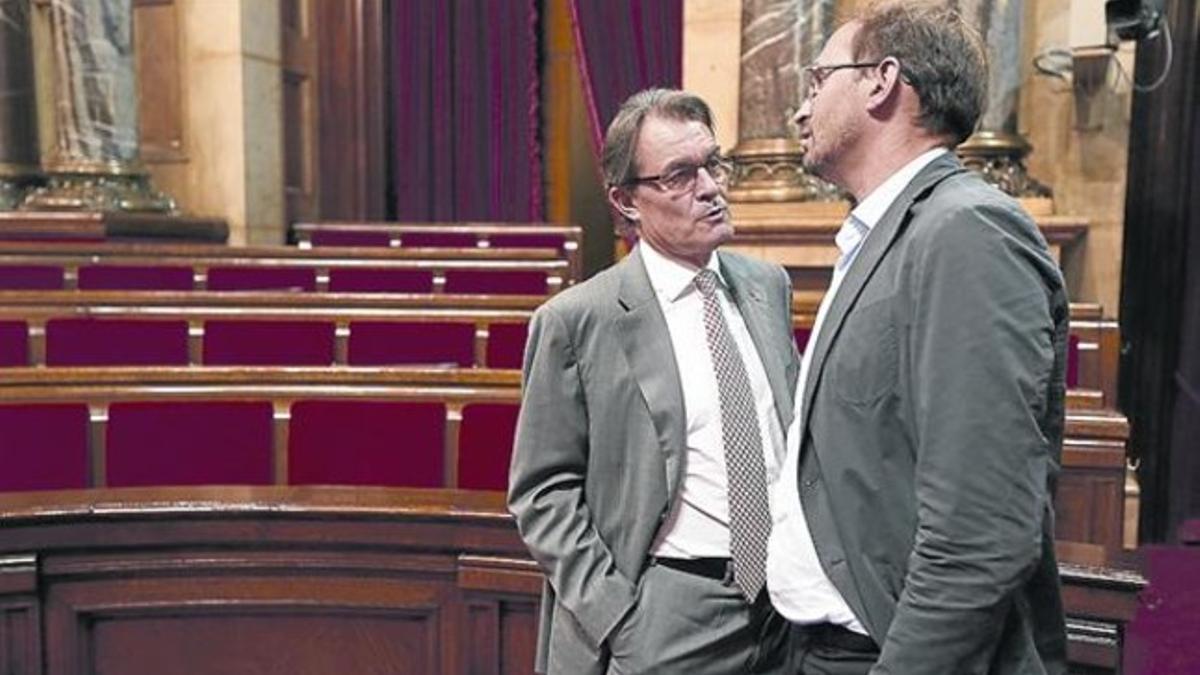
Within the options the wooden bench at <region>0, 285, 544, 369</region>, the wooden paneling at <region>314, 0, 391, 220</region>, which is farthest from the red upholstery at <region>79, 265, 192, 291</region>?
the wooden paneling at <region>314, 0, 391, 220</region>

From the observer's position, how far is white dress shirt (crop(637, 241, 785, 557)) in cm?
117

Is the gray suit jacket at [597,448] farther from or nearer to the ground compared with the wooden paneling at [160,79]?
nearer to the ground

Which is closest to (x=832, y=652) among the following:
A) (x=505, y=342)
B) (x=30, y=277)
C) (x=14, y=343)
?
(x=505, y=342)

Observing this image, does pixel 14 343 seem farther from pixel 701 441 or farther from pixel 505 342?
pixel 701 441

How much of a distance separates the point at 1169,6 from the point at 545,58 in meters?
4.44

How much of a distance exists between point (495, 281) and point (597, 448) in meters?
3.62

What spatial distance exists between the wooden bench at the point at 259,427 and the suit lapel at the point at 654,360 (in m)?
1.28

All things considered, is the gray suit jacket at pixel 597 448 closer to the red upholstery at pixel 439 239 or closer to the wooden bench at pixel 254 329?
the wooden bench at pixel 254 329

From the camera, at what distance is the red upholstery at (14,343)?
3.26m

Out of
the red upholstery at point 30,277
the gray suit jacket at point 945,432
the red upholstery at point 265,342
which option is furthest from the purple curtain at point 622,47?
the gray suit jacket at point 945,432

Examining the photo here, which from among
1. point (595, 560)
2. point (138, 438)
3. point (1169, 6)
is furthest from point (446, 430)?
point (1169, 6)

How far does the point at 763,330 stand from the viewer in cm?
127

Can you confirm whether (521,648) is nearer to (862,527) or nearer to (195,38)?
(862,527)

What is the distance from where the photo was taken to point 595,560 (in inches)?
45.7
